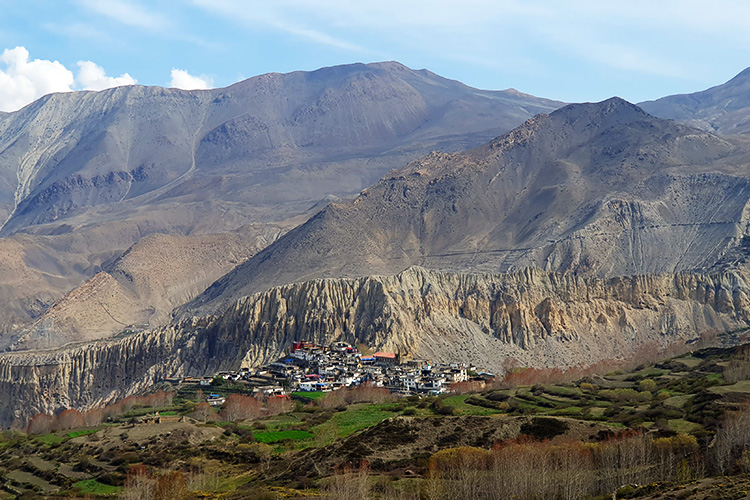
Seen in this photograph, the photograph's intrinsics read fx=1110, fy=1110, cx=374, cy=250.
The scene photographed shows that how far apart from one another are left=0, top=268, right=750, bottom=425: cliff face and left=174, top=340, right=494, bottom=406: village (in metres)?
11.1

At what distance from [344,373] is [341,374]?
0.62 meters

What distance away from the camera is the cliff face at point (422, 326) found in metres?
132

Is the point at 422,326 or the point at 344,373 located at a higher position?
the point at 422,326

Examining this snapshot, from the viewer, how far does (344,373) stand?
334 feet

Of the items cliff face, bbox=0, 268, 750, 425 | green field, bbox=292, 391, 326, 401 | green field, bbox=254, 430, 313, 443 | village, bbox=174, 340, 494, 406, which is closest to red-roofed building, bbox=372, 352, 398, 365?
village, bbox=174, 340, 494, 406

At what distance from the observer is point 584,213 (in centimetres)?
19838

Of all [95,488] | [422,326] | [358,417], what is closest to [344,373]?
[358,417]

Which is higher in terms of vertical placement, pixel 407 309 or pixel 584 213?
pixel 584 213

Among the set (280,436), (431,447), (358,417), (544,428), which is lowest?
(280,436)

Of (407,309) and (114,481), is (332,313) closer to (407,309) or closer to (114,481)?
(407,309)

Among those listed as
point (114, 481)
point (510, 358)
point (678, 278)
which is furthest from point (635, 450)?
point (678, 278)

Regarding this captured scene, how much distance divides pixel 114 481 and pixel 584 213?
149m

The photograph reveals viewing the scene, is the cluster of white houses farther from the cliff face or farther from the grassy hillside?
the grassy hillside

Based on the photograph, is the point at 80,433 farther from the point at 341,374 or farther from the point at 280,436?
the point at 341,374
